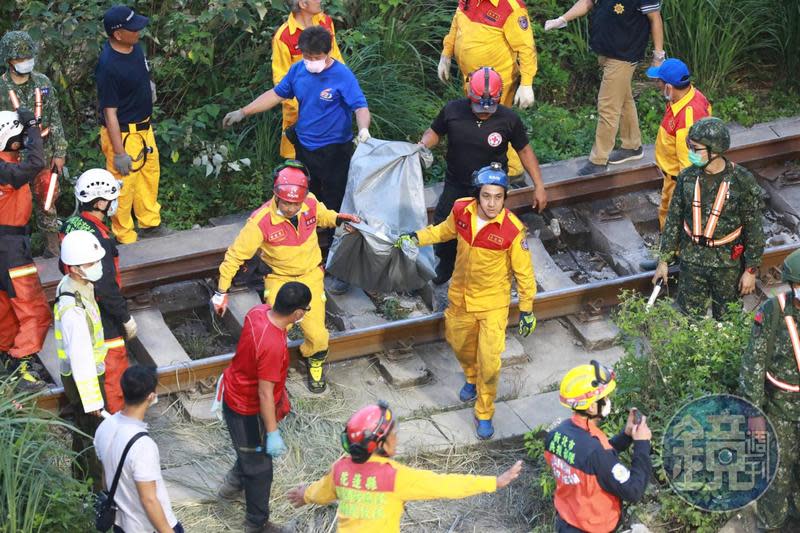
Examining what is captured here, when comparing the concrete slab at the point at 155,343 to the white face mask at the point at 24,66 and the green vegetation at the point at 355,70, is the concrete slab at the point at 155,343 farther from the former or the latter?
the white face mask at the point at 24,66

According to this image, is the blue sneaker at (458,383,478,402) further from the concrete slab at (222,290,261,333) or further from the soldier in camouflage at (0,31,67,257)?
the soldier in camouflage at (0,31,67,257)

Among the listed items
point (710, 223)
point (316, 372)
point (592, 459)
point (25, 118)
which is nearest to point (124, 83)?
point (25, 118)

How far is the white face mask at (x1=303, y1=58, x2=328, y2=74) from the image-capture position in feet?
32.3

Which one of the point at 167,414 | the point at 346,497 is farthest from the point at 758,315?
the point at 167,414

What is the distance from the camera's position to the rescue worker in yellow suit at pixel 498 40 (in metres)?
10.5

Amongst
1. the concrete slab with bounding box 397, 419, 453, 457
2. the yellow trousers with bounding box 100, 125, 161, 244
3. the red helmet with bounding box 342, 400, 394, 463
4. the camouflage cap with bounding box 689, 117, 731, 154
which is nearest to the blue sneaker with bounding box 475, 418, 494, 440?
the concrete slab with bounding box 397, 419, 453, 457

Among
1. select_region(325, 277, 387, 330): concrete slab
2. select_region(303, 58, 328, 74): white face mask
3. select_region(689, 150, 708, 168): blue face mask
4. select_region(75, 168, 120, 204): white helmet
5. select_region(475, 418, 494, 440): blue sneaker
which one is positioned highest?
select_region(75, 168, 120, 204): white helmet

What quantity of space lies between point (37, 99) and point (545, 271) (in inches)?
177

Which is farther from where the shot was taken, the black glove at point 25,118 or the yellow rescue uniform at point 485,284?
the black glove at point 25,118

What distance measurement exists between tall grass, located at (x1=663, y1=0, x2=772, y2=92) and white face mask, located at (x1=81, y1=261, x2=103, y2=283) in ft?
23.8

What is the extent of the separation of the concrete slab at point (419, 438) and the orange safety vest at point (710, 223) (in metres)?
2.40

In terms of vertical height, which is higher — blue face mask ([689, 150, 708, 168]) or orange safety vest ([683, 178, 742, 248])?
blue face mask ([689, 150, 708, 168])

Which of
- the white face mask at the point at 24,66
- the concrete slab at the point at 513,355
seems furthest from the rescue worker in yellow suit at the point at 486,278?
the white face mask at the point at 24,66

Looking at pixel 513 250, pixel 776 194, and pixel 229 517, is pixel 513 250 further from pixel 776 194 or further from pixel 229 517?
pixel 776 194
